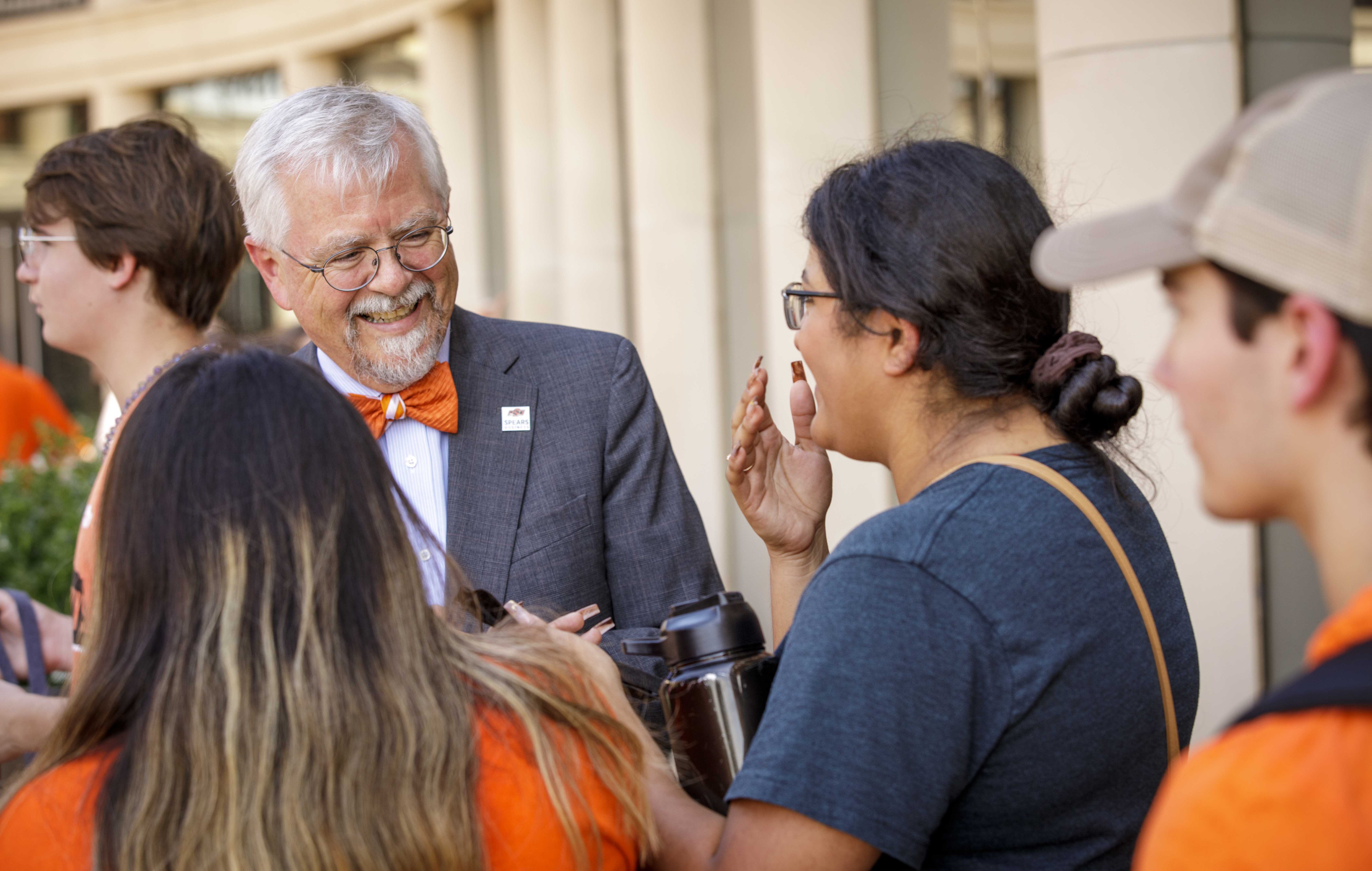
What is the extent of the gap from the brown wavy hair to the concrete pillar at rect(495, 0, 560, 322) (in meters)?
6.11

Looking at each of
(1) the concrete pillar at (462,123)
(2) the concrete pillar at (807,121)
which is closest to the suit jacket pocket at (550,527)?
(2) the concrete pillar at (807,121)

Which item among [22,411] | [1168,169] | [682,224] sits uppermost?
[682,224]

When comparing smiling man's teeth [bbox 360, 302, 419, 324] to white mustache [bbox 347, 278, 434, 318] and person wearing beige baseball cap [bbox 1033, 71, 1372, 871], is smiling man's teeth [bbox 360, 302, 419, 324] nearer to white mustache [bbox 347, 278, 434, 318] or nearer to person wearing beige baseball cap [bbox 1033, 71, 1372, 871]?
white mustache [bbox 347, 278, 434, 318]

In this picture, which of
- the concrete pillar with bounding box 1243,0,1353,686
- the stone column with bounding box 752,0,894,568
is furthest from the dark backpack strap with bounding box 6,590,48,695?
the stone column with bounding box 752,0,894,568

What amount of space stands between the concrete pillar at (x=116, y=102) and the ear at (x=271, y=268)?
38.8 feet

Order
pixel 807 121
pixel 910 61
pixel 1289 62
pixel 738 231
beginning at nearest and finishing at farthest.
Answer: pixel 1289 62
pixel 910 61
pixel 807 121
pixel 738 231

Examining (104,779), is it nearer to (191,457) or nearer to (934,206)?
(191,457)

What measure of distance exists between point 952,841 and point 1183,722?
0.45 metres

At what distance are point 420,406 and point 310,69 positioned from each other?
10012 millimetres

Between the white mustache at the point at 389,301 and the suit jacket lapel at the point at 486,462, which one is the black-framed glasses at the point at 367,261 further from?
the suit jacket lapel at the point at 486,462

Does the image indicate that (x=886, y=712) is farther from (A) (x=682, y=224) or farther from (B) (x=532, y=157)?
(B) (x=532, y=157)

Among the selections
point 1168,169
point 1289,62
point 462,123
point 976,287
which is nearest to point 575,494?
point 976,287

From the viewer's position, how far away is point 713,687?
1718mm

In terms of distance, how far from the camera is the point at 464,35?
10.2 m
